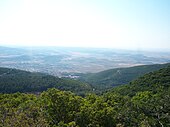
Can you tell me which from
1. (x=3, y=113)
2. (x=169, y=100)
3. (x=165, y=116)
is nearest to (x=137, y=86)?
(x=169, y=100)

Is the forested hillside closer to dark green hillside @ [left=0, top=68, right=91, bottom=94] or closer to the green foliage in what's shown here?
Answer: dark green hillside @ [left=0, top=68, right=91, bottom=94]

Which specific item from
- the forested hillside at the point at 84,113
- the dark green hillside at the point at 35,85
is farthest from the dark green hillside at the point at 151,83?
the dark green hillside at the point at 35,85

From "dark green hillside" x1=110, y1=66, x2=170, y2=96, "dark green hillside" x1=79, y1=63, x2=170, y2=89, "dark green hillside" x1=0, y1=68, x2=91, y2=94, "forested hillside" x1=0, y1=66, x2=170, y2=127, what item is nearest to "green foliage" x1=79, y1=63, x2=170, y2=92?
"dark green hillside" x1=79, y1=63, x2=170, y2=89

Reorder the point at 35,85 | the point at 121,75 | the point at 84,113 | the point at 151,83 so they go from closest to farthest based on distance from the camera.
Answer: the point at 84,113 → the point at 151,83 → the point at 35,85 → the point at 121,75

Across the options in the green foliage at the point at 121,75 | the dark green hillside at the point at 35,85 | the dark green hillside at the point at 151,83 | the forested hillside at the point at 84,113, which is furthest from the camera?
the green foliage at the point at 121,75

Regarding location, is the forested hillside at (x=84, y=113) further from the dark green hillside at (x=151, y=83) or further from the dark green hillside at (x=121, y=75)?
the dark green hillside at (x=121, y=75)

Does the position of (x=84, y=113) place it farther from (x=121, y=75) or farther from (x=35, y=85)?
(x=121, y=75)

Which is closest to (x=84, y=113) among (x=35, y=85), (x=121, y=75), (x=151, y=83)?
(x=151, y=83)

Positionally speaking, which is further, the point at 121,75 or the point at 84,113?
the point at 121,75

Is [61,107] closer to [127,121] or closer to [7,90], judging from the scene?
[127,121]

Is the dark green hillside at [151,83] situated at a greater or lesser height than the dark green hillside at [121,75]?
greater

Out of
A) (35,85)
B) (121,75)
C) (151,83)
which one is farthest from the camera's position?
(121,75)
